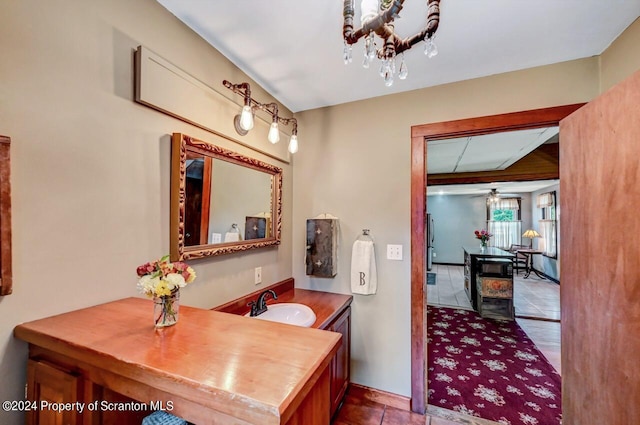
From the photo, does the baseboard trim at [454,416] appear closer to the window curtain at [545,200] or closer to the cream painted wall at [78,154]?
the cream painted wall at [78,154]

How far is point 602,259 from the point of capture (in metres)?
1.21

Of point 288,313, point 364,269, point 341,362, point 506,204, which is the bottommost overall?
point 341,362

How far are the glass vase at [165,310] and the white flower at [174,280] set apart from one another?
0.09ft

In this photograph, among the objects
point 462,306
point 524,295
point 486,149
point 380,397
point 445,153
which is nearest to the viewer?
point 380,397

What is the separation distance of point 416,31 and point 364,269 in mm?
1594

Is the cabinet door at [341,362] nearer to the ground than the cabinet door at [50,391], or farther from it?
nearer to the ground

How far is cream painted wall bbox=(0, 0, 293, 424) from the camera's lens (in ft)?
2.86

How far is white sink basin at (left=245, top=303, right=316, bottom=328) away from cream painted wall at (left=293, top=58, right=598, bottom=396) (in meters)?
0.50

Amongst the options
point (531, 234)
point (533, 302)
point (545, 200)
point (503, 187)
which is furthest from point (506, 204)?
point (533, 302)

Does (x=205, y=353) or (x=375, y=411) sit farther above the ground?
(x=205, y=353)

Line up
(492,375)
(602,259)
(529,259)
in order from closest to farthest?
(602,259), (492,375), (529,259)

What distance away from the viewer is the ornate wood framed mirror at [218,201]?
1.35 meters

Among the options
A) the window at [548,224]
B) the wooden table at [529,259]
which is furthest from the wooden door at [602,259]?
the wooden table at [529,259]

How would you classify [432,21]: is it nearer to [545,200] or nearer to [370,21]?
[370,21]
